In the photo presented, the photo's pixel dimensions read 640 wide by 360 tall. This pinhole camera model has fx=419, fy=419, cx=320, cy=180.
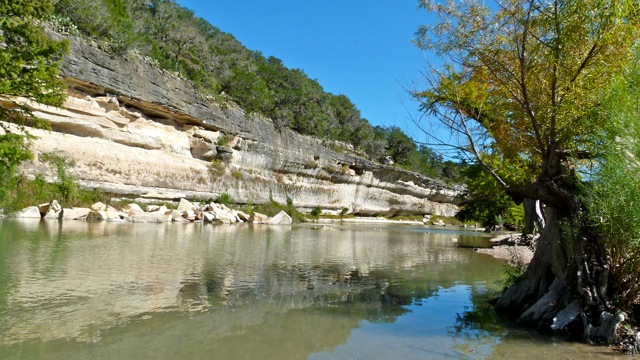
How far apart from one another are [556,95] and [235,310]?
6.46m

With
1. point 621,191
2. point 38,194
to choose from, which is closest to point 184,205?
point 38,194

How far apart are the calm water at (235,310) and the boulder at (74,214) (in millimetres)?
12520

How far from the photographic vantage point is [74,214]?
23922 mm

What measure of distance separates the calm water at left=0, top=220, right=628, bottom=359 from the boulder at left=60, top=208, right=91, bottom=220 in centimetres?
1252

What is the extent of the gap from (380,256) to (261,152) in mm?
28661

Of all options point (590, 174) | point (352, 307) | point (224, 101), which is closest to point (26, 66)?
point (352, 307)

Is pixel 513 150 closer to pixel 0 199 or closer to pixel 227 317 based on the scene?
pixel 227 317

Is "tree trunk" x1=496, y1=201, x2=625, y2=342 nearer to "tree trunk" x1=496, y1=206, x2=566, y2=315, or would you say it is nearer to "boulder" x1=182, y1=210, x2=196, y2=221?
"tree trunk" x1=496, y1=206, x2=566, y2=315

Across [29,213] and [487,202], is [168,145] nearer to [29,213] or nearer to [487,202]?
[29,213]

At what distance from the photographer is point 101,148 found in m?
29.3

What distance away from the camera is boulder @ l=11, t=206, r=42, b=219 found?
878 inches

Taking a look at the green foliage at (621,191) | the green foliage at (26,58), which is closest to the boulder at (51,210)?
the green foliage at (26,58)

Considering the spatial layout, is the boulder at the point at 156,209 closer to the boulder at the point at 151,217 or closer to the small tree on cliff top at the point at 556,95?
the boulder at the point at 151,217

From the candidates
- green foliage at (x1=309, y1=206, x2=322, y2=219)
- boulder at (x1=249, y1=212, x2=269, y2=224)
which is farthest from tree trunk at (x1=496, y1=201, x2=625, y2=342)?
green foliage at (x1=309, y1=206, x2=322, y2=219)
